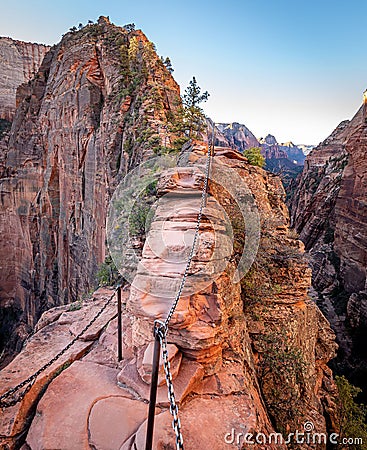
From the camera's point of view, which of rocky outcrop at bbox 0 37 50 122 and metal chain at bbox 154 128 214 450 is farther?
rocky outcrop at bbox 0 37 50 122

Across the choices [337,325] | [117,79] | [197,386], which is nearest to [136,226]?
[197,386]

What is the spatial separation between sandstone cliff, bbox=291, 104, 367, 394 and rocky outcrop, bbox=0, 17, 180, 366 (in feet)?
42.5

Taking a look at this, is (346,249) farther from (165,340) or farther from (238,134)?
(238,134)

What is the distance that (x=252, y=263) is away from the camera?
7898mm

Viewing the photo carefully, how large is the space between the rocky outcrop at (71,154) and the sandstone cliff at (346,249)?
12967 mm

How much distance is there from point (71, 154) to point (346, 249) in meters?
22.9

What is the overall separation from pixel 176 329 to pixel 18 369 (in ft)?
12.3

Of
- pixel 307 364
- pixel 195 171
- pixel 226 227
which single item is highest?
pixel 195 171

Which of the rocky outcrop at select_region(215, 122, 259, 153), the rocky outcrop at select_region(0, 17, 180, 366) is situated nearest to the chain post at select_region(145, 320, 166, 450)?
the rocky outcrop at select_region(0, 17, 180, 366)

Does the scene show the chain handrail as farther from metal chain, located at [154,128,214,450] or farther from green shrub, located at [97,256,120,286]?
green shrub, located at [97,256,120,286]

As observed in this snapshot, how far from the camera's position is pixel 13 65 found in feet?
158

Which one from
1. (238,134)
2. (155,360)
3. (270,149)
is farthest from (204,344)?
(270,149)

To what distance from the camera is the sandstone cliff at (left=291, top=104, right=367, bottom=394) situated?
1996 cm

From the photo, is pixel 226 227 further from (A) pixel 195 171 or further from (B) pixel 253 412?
(B) pixel 253 412
